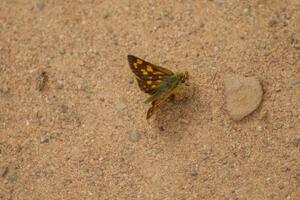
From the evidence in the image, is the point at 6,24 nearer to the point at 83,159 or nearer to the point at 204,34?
the point at 83,159

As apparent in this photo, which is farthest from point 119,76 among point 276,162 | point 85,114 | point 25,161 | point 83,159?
point 276,162

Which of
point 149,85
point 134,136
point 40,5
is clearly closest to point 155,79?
point 149,85

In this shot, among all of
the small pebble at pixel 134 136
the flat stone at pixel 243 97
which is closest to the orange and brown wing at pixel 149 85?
the small pebble at pixel 134 136

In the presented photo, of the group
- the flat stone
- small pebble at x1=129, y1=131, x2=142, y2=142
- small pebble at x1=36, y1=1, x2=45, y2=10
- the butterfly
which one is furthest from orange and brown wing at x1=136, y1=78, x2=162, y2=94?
small pebble at x1=36, y1=1, x2=45, y2=10

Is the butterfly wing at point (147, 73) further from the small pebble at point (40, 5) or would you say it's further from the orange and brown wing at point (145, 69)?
the small pebble at point (40, 5)

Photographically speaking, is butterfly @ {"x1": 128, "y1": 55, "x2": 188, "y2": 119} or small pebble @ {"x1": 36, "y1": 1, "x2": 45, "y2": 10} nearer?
butterfly @ {"x1": 128, "y1": 55, "x2": 188, "y2": 119}

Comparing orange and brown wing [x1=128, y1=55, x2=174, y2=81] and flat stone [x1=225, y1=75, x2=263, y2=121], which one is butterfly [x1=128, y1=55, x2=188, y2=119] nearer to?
orange and brown wing [x1=128, y1=55, x2=174, y2=81]

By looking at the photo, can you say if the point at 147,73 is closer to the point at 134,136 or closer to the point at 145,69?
the point at 145,69
